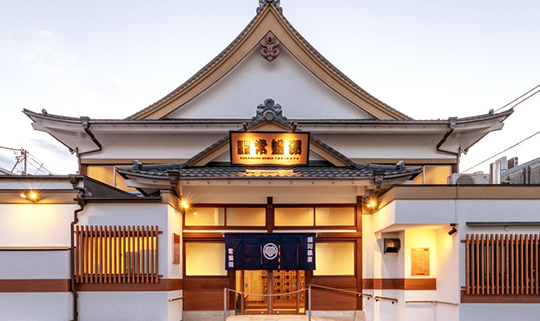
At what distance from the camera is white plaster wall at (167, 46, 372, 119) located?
14.0 m

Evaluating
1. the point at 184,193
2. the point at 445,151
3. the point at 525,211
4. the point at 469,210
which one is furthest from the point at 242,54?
the point at 525,211

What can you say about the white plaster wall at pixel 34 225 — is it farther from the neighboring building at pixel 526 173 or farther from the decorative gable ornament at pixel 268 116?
the neighboring building at pixel 526 173

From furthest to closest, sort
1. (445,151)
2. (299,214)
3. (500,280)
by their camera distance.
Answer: (445,151) → (299,214) → (500,280)

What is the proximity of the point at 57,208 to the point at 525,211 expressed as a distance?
41.8 ft

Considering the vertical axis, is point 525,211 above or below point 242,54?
below

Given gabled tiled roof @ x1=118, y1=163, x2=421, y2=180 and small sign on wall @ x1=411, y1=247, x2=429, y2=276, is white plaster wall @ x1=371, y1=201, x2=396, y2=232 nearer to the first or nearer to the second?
gabled tiled roof @ x1=118, y1=163, x2=421, y2=180

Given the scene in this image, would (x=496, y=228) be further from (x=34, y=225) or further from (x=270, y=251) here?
(x=34, y=225)

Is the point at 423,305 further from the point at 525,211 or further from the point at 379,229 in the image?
the point at 525,211

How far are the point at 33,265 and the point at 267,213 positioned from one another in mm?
6635

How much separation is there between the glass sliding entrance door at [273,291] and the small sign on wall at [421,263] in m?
3.41

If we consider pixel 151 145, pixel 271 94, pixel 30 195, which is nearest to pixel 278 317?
pixel 151 145

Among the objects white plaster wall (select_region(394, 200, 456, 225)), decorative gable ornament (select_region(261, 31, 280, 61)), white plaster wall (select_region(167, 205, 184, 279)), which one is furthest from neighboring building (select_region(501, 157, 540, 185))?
white plaster wall (select_region(167, 205, 184, 279))

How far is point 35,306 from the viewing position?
9531 mm

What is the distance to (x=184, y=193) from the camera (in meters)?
Answer: 11.8
